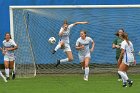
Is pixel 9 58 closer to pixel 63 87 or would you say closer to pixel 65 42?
pixel 65 42

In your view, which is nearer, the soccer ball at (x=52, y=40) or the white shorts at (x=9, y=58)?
the white shorts at (x=9, y=58)

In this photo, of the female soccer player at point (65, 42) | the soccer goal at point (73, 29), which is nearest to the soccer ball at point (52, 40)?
the female soccer player at point (65, 42)

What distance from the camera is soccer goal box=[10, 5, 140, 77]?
26.8 meters

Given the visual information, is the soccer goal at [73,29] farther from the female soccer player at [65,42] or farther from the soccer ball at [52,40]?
the female soccer player at [65,42]

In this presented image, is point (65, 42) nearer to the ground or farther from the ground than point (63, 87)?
farther from the ground

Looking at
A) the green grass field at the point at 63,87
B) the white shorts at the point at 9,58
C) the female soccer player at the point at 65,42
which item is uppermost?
the female soccer player at the point at 65,42

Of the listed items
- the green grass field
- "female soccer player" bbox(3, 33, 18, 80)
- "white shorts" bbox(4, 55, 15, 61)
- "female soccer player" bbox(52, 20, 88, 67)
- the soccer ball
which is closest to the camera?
the green grass field

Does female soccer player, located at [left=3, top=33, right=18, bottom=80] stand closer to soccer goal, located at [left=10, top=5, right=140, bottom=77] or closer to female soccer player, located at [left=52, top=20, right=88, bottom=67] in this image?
soccer goal, located at [left=10, top=5, right=140, bottom=77]

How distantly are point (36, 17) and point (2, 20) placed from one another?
2.90 m

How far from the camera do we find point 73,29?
28.3 m

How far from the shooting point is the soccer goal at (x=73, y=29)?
2675cm

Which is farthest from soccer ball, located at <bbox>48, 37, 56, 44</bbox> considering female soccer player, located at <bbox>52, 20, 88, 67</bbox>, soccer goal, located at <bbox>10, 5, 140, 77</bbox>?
soccer goal, located at <bbox>10, 5, 140, 77</bbox>

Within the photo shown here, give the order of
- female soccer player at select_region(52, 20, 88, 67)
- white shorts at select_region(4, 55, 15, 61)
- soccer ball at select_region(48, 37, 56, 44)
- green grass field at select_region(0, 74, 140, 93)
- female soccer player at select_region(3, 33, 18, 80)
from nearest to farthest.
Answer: green grass field at select_region(0, 74, 140, 93)
female soccer player at select_region(3, 33, 18, 80)
white shorts at select_region(4, 55, 15, 61)
female soccer player at select_region(52, 20, 88, 67)
soccer ball at select_region(48, 37, 56, 44)

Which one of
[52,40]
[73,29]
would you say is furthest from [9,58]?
[73,29]
